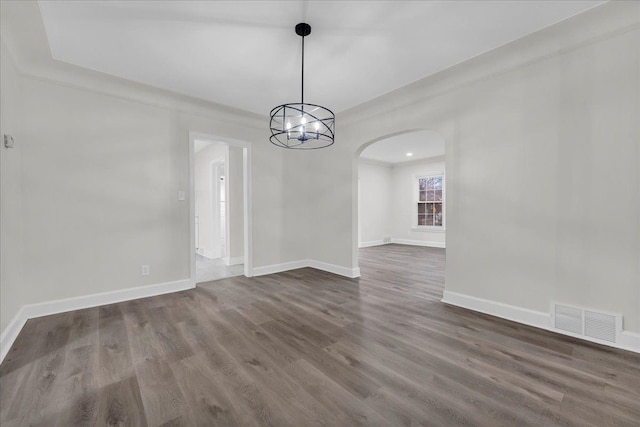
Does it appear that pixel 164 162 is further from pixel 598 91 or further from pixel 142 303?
pixel 598 91

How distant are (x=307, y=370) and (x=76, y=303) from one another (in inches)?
116

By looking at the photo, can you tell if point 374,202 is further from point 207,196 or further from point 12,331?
point 12,331

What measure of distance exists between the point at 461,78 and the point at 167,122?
12.4 ft

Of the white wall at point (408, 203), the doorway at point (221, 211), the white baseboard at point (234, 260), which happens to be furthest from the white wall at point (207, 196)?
the white wall at point (408, 203)

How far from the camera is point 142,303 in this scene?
3.29m

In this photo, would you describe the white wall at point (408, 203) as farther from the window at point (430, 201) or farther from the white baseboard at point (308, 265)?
the white baseboard at point (308, 265)

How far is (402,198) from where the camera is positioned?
880 centimetres

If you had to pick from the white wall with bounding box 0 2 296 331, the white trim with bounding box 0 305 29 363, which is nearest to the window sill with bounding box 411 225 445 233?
the white wall with bounding box 0 2 296 331

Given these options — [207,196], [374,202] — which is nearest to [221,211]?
[207,196]

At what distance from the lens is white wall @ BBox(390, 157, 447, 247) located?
8000 mm

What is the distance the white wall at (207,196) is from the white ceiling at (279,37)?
3.01 m

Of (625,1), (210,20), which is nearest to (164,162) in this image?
(210,20)

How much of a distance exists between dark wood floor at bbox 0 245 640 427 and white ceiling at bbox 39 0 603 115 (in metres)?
2.70

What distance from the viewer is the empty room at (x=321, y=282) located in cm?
170
